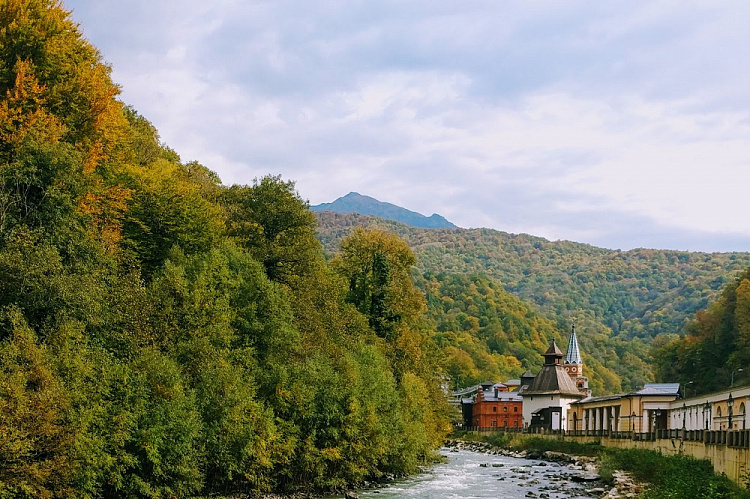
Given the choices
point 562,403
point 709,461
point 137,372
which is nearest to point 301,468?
point 137,372

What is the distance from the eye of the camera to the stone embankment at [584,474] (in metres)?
46.2

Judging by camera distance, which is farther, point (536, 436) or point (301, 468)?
point (536, 436)

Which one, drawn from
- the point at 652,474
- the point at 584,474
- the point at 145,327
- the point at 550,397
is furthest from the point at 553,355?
the point at 145,327

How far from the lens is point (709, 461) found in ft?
145

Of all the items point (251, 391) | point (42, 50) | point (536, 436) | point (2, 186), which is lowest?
point (536, 436)

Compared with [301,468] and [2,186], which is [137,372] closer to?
[2,186]

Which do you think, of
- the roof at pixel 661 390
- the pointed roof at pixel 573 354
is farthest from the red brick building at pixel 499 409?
the roof at pixel 661 390

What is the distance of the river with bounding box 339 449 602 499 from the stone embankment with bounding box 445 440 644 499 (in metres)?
0.19

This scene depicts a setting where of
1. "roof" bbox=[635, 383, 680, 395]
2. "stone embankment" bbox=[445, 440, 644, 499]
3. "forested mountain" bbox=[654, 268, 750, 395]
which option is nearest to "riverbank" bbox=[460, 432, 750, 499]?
"stone embankment" bbox=[445, 440, 644, 499]

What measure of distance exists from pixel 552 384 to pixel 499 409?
23142mm

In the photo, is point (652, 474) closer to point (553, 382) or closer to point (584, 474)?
point (584, 474)

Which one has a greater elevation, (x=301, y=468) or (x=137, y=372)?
(x=137, y=372)

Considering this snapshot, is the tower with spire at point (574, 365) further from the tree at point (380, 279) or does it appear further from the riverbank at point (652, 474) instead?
the tree at point (380, 279)

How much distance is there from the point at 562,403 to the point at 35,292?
107 m
